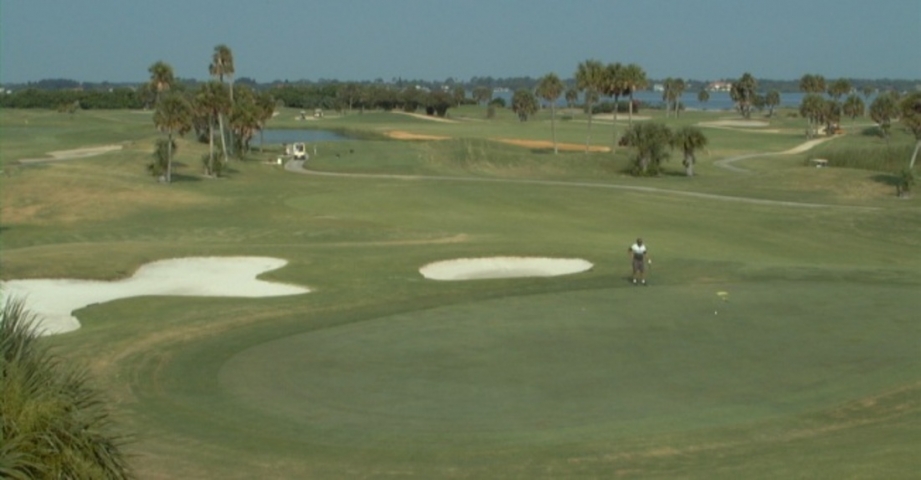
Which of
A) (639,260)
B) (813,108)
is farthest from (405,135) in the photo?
(639,260)

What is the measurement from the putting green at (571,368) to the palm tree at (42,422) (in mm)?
6302

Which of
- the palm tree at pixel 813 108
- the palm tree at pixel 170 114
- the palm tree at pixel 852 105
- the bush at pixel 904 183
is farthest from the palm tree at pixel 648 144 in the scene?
the palm tree at pixel 852 105

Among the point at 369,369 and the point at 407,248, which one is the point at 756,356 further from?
the point at 407,248

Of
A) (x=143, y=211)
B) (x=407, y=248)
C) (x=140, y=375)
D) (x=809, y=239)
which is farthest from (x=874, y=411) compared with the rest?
(x=143, y=211)

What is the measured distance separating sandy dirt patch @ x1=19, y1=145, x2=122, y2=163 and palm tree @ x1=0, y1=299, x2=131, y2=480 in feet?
295

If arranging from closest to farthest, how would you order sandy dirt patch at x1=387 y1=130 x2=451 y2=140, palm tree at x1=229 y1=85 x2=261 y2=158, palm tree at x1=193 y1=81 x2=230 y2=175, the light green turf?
the light green turf < palm tree at x1=193 y1=81 x2=230 y2=175 < palm tree at x1=229 y1=85 x2=261 y2=158 < sandy dirt patch at x1=387 y1=130 x2=451 y2=140

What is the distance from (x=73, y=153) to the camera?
108 metres

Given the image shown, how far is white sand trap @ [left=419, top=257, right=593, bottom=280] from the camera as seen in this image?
36406 mm

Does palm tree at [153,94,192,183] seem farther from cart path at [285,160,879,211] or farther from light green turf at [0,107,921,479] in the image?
light green turf at [0,107,921,479]

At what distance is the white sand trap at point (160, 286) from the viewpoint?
100 ft

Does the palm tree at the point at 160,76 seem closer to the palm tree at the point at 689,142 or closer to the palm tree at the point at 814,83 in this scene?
the palm tree at the point at 689,142

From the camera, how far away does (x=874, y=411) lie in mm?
19141

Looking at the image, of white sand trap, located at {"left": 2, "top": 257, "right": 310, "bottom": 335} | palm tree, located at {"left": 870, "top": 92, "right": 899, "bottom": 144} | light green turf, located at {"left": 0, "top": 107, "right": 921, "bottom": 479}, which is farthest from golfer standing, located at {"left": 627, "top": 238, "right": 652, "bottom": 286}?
palm tree, located at {"left": 870, "top": 92, "right": 899, "bottom": 144}

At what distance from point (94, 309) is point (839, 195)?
57696mm
